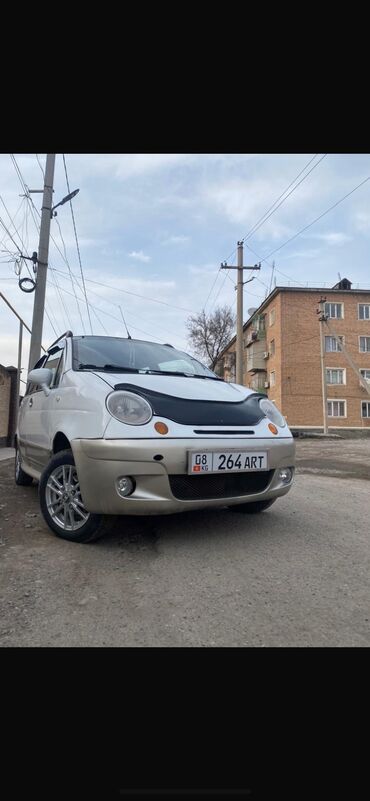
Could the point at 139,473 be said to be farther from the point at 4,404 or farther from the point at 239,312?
the point at 239,312

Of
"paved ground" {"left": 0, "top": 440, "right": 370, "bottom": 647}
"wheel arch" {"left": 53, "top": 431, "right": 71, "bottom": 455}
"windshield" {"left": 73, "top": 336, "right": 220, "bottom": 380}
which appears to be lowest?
"paved ground" {"left": 0, "top": 440, "right": 370, "bottom": 647}

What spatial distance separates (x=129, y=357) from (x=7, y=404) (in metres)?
10.5

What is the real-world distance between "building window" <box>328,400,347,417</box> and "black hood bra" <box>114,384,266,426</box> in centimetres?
3067

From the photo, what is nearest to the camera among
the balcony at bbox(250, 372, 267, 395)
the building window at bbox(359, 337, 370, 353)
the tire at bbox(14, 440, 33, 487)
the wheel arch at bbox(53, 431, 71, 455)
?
the wheel arch at bbox(53, 431, 71, 455)

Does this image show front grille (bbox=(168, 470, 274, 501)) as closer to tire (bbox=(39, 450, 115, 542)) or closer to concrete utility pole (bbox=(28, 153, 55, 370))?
tire (bbox=(39, 450, 115, 542))

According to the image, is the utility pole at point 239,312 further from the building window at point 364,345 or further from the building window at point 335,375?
the building window at point 364,345

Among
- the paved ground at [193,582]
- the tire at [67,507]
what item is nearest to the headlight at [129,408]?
the tire at [67,507]

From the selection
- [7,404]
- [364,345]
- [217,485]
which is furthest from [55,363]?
[364,345]

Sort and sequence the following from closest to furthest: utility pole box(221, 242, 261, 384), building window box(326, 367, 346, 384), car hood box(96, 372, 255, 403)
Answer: car hood box(96, 372, 255, 403), utility pole box(221, 242, 261, 384), building window box(326, 367, 346, 384)

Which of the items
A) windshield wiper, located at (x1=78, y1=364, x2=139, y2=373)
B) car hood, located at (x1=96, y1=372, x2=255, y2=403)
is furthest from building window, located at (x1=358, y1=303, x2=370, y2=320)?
windshield wiper, located at (x1=78, y1=364, x2=139, y2=373)

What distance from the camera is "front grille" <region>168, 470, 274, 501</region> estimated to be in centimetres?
256
